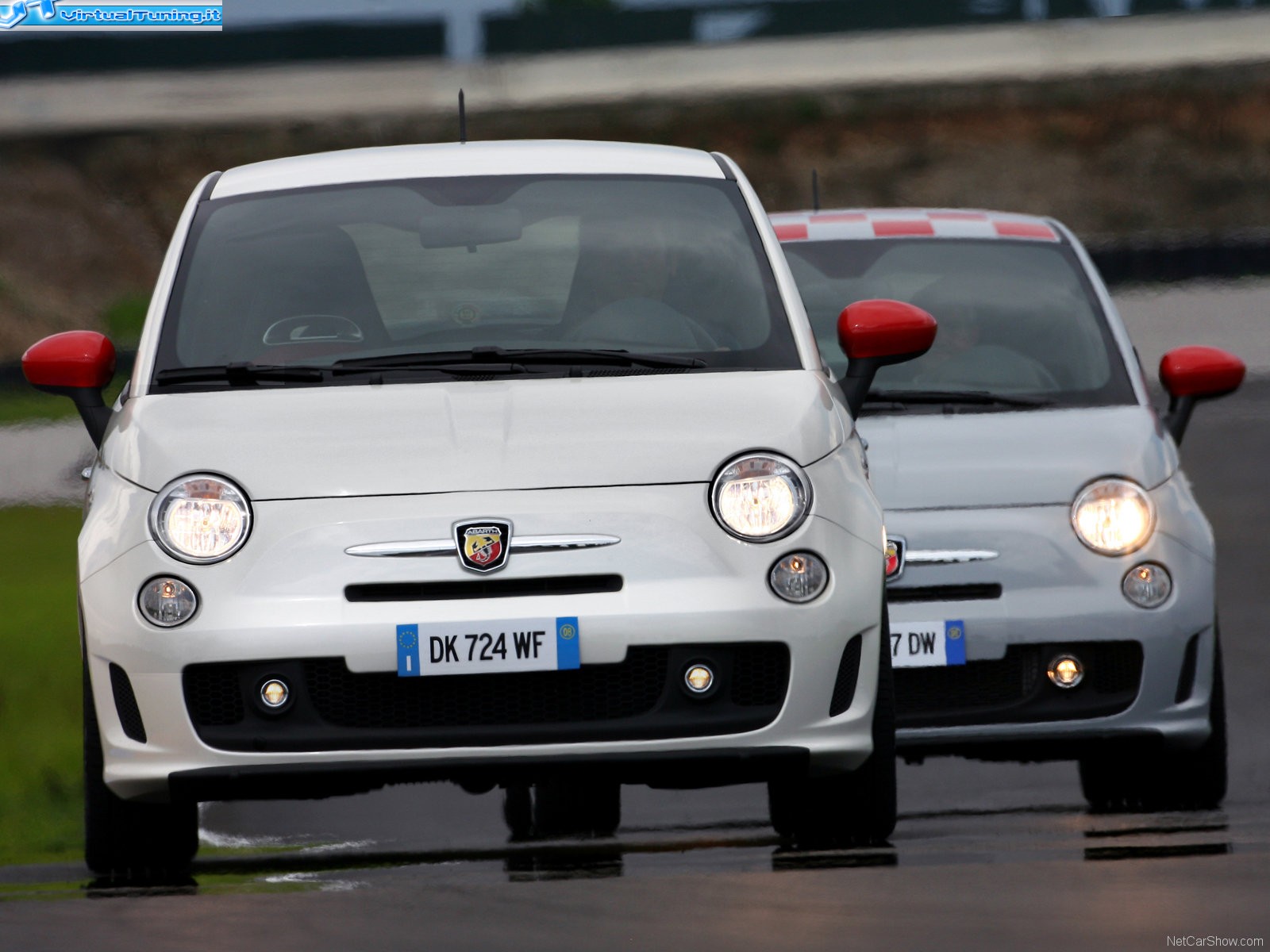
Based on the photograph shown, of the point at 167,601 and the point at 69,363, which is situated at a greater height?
the point at 69,363

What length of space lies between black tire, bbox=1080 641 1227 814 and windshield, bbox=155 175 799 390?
1904 millimetres

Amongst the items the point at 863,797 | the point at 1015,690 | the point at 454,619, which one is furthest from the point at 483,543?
the point at 1015,690

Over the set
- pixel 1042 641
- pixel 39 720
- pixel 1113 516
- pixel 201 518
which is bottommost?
pixel 39 720

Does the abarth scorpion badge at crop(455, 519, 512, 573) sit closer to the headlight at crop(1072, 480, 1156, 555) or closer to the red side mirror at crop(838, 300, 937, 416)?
the red side mirror at crop(838, 300, 937, 416)

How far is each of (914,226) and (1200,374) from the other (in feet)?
3.90

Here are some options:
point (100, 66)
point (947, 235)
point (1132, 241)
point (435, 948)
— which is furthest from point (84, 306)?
point (435, 948)

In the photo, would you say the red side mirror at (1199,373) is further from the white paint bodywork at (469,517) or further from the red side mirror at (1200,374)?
the white paint bodywork at (469,517)

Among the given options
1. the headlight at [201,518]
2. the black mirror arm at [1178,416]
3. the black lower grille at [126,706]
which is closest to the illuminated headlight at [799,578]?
the headlight at [201,518]

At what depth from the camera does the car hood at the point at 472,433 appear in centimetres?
552

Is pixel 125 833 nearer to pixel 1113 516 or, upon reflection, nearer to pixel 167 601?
pixel 167 601

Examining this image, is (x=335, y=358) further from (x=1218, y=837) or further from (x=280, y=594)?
(x=1218, y=837)

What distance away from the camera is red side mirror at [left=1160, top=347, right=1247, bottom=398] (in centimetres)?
791

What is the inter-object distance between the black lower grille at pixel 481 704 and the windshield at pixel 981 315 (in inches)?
103

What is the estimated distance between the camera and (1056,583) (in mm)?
7254
